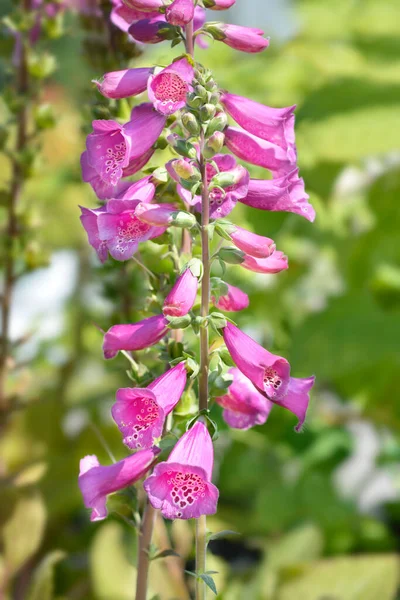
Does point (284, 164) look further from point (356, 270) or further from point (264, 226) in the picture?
point (356, 270)

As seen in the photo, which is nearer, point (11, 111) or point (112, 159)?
point (112, 159)

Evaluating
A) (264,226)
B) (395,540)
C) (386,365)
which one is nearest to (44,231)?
(264,226)

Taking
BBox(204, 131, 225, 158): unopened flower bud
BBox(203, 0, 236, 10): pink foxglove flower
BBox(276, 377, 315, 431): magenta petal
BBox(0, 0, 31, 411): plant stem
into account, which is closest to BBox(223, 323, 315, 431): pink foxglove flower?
BBox(276, 377, 315, 431): magenta petal

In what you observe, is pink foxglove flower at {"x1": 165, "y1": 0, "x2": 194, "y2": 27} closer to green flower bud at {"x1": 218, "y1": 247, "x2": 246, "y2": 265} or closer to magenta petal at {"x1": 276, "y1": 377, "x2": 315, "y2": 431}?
green flower bud at {"x1": 218, "y1": 247, "x2": 246, "y2": 265}

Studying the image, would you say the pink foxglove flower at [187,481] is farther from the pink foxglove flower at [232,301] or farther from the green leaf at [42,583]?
the green leaf at [42,583]

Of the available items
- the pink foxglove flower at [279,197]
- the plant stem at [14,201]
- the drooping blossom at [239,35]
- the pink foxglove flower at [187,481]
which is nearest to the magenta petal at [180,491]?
the pink foxglove flower at [187,481]

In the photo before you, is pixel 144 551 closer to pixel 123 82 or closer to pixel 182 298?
pixel 182 298
